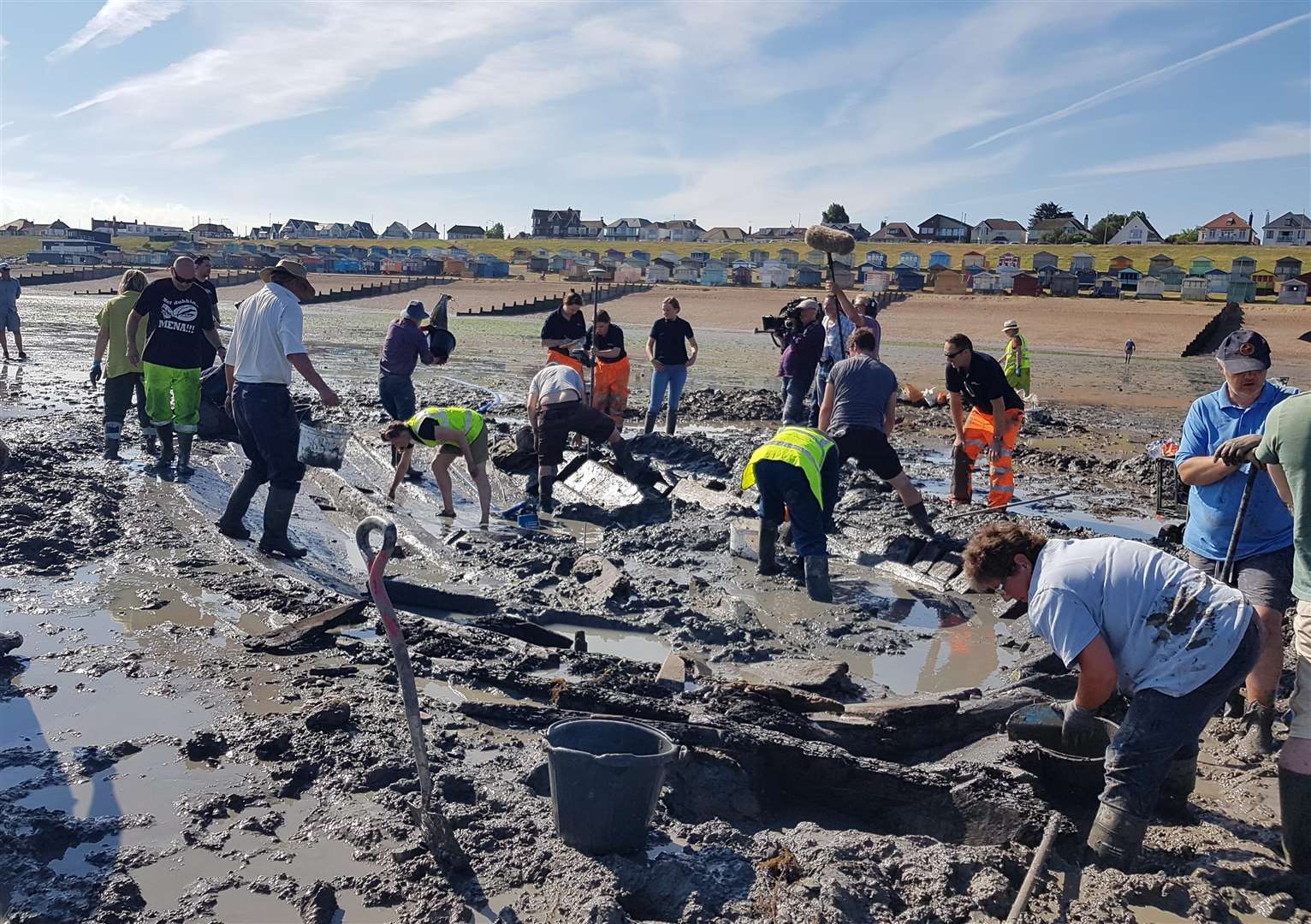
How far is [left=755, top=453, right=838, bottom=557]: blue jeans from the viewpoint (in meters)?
7.46

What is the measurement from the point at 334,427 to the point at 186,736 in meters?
9.56

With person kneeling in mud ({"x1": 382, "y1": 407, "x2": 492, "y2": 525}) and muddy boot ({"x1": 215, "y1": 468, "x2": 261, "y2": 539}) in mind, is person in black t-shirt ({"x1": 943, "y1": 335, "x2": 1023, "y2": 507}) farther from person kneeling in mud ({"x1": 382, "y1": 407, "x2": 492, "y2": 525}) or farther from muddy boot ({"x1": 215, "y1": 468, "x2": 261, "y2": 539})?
muddy boot ({"x1": 215, "y1": 468, "x2": 261, "y2": 539})

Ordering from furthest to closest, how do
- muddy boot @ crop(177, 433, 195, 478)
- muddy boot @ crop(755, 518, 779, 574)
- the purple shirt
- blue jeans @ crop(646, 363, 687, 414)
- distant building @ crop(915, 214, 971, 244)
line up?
distant building @ crop(915, 214, 971, 244) → blue jeans @ crop(646, 363, 687, 414) → the purple shirt → muddy boot @ crop(177, 433, 195, 478) → muddy boot @ crop(755, 518, 779, 574)

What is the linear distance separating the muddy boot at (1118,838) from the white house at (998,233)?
11389 centimetres

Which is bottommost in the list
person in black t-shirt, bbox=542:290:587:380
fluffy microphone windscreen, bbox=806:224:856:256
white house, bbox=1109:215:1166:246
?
person in black t-shirt, bbox=542:290:587:380

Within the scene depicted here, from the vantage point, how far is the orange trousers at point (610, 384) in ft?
41.8

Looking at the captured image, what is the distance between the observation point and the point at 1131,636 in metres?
3.75

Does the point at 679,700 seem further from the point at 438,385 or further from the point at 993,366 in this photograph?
the point at 438,385

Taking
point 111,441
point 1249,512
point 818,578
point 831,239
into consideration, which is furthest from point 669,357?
point 1249,512

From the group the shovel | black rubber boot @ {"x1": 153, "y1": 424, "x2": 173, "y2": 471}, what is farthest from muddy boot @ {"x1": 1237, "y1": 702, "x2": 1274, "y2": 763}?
black rubber boot @ {"x1": 153, "y1": 424, "x2": 173, "y2": 471}

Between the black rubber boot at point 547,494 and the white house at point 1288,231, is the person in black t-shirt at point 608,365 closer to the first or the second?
the black rubber boot at point 547,494

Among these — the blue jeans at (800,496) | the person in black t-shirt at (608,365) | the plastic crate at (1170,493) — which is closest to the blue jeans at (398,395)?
the person in black t-shirt at (608,365)

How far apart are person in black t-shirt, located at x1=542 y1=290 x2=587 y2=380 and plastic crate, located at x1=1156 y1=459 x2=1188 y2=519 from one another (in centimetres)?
609

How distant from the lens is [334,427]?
1378 centimetres
